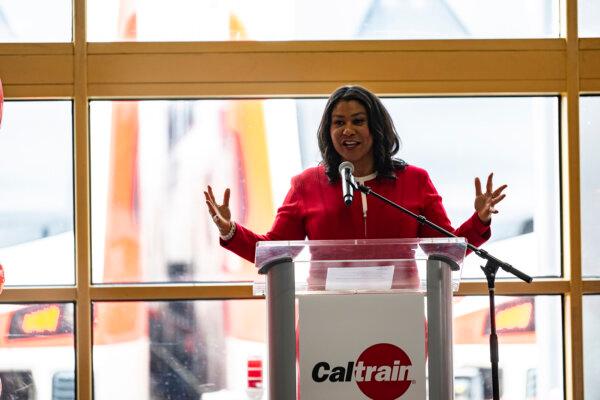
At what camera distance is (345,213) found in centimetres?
304

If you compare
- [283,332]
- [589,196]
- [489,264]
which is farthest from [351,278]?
[589,196]

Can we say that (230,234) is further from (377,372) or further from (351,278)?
(377,372)

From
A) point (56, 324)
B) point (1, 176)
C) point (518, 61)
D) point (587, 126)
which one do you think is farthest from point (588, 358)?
point (1, 176)

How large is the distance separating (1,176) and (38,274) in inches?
17.7

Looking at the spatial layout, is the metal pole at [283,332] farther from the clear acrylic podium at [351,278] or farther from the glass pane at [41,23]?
the glass pane at [41,23]

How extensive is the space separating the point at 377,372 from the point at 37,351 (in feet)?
7.14

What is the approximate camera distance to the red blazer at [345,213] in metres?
3.02

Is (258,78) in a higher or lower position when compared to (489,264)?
higher

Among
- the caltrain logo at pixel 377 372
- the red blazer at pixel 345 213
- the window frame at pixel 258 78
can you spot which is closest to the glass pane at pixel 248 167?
the window frame at pixel 258 78

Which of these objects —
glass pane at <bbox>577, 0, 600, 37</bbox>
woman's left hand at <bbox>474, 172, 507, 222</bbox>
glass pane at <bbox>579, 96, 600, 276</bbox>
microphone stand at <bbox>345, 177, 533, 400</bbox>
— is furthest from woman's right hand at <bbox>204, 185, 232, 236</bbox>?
glass pane at <bbox>577, 0, 600, 37</bbox>

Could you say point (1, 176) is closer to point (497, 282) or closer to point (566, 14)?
point (497, 282)

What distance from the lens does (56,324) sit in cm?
380

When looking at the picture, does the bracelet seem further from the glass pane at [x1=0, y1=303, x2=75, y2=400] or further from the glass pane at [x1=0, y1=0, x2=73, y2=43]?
the glass pane at [x1=0, y1=0, x2=73, y2=43]

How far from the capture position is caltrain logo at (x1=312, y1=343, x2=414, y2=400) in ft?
6.84
